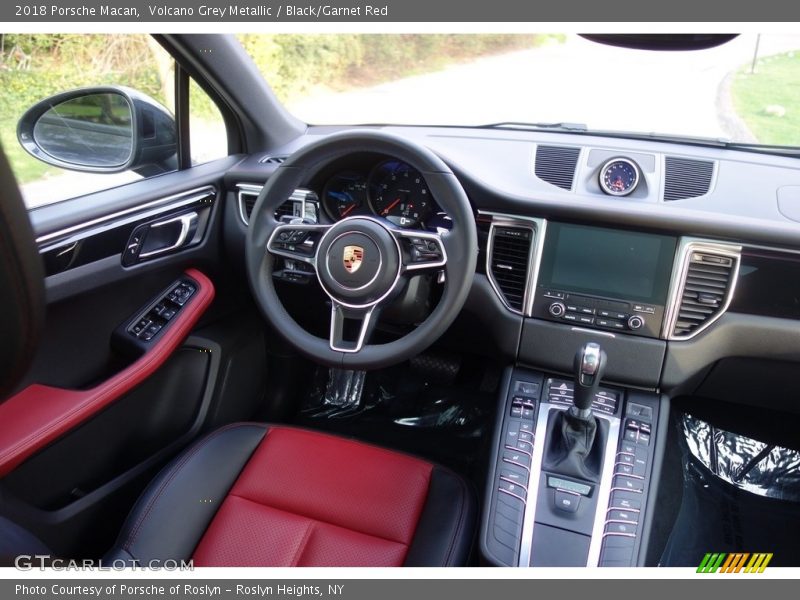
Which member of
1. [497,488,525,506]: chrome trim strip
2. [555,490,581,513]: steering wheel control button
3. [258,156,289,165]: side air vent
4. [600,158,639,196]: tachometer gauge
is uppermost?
[600,158,639,196]: tachometer gauge

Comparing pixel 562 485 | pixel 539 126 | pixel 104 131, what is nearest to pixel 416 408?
pixel 562 485

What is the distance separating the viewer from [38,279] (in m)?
0.77

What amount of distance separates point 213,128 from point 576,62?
1.34m

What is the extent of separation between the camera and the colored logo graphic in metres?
2.00

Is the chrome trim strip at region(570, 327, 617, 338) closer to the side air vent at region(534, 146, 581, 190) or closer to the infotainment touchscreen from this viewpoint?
the infotainment touchscreen

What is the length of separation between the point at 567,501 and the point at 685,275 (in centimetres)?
70

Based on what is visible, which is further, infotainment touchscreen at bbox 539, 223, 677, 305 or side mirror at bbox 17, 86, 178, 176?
side mirror at bbox 17, 86, 178, 176

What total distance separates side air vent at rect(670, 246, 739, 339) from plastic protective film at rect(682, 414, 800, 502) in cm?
68

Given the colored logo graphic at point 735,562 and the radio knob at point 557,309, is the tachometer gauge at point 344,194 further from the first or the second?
the colored logo graphic at point 735,562

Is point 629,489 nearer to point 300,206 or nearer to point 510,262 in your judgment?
point 510,262

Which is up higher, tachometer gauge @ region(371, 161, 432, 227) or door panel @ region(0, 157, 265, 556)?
tachometer gauge @ region(371, 161, 432, 227)

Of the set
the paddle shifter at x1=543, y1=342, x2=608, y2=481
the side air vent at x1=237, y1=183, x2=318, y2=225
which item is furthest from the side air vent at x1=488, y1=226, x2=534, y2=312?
the side air vent at x1=237, y1=183, x2=318, y2=225

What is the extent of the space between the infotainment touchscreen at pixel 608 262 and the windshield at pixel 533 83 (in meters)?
0.52

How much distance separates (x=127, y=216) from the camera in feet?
6.24
